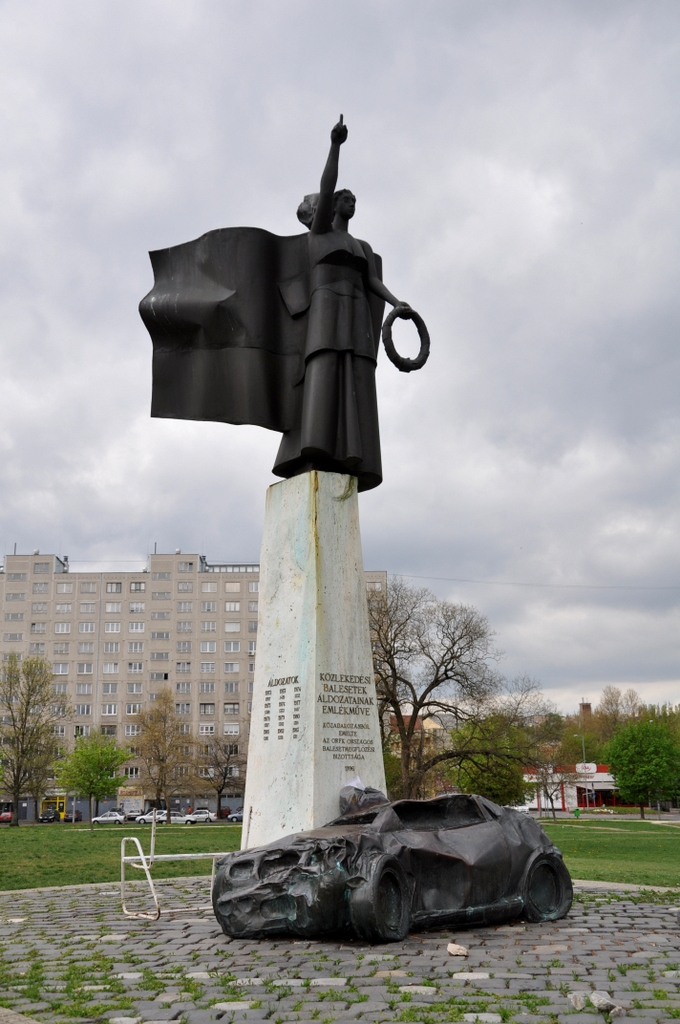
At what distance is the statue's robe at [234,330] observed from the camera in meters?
12.0

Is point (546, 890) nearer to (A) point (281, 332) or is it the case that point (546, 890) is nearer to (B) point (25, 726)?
(A) point (281, 332)

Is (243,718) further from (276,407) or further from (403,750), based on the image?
(276,407)

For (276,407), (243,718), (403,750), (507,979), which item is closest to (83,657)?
(243,718)

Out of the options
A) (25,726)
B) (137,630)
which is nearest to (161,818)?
(25,726)

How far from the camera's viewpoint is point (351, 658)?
10.8 metres

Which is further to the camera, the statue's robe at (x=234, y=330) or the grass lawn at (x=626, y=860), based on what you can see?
the grass lawn at (x=626, y=860)

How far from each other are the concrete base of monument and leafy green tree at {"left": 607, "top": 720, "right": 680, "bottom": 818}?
5375cm

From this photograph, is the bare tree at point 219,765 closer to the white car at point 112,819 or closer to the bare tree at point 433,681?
the white car at point 112,819

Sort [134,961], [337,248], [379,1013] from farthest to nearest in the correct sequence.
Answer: [337,248], [134,961], [379,1013]

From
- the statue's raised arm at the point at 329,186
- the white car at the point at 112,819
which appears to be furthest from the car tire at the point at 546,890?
the white car at the point at 112,819

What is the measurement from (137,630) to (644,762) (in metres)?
46.1

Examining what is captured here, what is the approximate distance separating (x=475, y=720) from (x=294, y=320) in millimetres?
26247

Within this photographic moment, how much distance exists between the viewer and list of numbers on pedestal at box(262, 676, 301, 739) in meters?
10.3

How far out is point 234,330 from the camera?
12086mm
